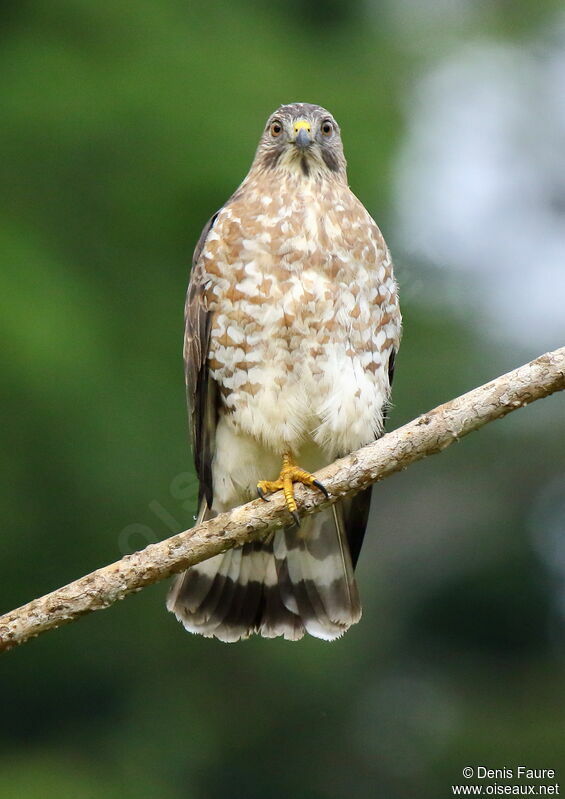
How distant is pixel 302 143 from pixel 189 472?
6.63ft

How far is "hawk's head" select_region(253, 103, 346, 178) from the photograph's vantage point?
445 centimetres

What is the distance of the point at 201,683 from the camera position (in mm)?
6988

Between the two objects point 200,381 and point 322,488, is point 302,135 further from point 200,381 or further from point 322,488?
point 322,488

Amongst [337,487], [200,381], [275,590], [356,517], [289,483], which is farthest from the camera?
[356,517]

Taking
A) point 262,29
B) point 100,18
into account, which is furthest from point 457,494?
point 100,18

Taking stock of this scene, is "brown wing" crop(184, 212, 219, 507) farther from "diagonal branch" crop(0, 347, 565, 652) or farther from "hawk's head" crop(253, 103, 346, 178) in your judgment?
"diagonal branch" crop(0, 347, 565, 652)

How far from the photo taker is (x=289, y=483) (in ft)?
12.8

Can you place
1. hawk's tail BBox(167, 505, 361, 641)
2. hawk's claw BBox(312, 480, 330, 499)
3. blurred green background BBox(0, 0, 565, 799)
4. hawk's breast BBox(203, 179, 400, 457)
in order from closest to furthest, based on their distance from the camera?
hawk's claw BBox(312, 480, 330, 499) → hawk's breast BBox(203, 179, 400, 457) → hawk's tail BBox(167, 505, 361, 641) → blurred green background BBox(0, 0, 565, 799)

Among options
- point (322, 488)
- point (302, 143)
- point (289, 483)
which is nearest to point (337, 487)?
point (322, 488)

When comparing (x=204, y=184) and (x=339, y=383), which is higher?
(x=204, y=184)

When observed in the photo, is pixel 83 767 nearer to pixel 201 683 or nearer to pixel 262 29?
pixel 201 683

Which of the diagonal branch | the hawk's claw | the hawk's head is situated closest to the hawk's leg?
the hawk's claw

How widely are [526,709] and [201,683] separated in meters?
1.72

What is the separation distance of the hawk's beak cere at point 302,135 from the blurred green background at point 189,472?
203 centimetres
